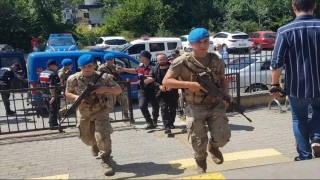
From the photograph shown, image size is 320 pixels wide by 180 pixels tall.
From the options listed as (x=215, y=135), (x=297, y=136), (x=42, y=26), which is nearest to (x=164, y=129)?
(x=215, y=135)

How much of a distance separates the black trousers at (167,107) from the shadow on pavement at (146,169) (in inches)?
Answer: 64.5

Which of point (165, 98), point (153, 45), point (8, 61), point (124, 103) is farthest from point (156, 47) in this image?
point (165, 98)

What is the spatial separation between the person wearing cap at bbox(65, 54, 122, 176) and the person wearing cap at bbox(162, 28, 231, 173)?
1.07 meters

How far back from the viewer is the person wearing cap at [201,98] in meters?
4.09

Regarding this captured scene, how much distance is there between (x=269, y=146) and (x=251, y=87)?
13.0 feet

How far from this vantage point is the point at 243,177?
124 inches

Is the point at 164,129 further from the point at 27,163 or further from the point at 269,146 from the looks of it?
the point at 27,163

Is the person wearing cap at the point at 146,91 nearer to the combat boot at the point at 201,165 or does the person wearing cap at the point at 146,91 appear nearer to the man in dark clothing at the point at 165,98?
the man in dark clothing at the point at 165,98

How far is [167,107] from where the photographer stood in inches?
272

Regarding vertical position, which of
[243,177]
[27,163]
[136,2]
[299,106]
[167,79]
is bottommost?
[27,163]

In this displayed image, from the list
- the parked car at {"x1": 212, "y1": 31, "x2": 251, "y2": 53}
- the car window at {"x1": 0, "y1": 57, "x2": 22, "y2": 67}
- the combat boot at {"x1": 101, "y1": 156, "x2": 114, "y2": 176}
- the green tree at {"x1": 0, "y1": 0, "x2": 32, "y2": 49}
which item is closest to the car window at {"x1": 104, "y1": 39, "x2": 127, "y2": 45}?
the parked car at {"x1": 212, "y1": 31, "x2": 251, "y2": 53}

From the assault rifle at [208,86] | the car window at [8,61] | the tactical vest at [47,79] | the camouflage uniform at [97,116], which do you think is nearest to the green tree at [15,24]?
the car window at [8,61]

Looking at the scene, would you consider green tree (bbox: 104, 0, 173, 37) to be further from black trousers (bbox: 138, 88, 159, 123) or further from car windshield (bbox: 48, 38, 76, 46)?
black trousers (bbox: 138, 88, 159, 123)

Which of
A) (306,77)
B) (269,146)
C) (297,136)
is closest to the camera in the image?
(306,77)
